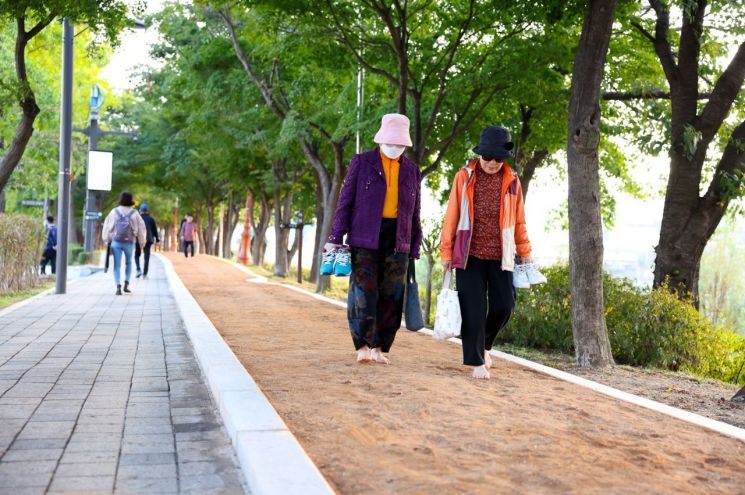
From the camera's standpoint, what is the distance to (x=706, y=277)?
52000 millimetres

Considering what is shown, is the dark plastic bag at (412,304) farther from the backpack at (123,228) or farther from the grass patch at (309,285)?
the grass patch at (309,285)

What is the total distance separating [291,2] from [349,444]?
1030cm

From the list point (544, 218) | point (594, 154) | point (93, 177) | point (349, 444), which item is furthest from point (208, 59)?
point (349, 444)

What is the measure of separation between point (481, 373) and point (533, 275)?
2.81 ft

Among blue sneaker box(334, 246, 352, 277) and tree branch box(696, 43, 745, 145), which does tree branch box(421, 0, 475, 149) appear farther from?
blue sneaker box(334, 246, 352, 277)

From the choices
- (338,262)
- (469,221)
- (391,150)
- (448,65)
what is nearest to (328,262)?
(338,262)

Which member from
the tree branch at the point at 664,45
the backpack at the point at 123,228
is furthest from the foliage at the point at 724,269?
the backpack at the point at 123,228

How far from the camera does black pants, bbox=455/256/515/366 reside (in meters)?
6.73

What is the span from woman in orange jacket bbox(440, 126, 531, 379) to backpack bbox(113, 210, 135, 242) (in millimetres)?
10240

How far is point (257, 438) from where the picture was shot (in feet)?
14.1

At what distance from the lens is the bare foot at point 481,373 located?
6.74 m

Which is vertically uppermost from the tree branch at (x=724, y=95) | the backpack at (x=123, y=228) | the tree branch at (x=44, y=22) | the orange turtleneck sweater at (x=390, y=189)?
the tree branch at (x=44, y=22)

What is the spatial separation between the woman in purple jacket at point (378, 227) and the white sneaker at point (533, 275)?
0.97m

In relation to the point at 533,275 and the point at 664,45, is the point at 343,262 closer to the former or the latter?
the point at 533,275
